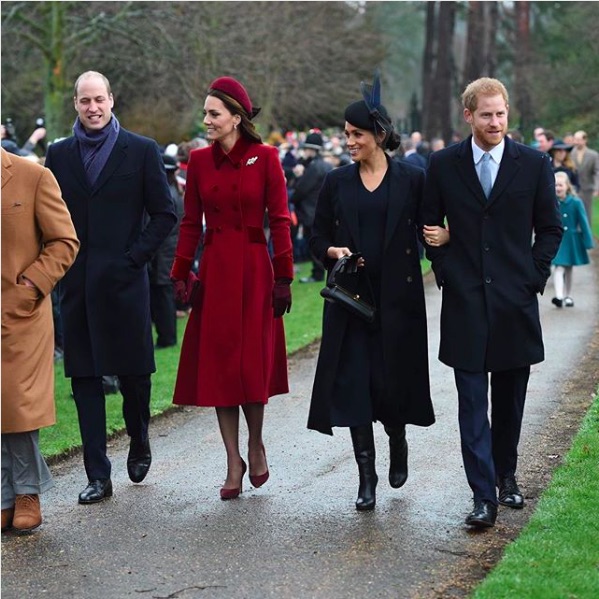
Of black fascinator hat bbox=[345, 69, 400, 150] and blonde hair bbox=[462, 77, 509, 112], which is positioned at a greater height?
blonde hair bbox=[462, 77, 509, 112]

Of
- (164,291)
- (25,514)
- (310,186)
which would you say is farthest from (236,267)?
(310,186)

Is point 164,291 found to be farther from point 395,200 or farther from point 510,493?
point 510,493

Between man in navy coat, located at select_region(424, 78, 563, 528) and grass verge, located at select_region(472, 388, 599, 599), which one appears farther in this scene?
man in navy coat, located at select_region(424, 78, 563, 528)

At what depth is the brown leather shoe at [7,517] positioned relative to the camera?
657 cm

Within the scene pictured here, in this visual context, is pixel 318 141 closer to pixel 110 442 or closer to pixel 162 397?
pixel 162 397

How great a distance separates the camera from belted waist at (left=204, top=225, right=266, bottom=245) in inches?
284

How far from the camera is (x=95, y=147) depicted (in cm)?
726

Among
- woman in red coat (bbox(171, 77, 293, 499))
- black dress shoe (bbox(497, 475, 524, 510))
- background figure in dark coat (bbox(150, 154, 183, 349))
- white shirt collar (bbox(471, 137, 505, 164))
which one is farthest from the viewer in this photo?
background figure in dark coat (bbox(150, 154, 183, 349))

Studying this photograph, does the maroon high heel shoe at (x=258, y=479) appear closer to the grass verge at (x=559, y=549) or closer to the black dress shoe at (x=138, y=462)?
the black dress shoe at (x=138, y=462)

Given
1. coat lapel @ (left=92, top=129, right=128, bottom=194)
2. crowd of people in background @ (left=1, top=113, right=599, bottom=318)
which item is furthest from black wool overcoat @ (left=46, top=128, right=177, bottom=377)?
crowd of people in background @ (left=1, top=113, right=599, bottom=318)

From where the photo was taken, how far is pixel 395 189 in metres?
6.93

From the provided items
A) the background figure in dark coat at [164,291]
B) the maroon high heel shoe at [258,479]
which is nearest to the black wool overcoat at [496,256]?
the maroon high heel shoe at [258,479]

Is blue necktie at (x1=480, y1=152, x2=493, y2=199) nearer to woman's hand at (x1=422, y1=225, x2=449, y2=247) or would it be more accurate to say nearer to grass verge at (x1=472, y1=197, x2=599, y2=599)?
woman's hand at (x1=422, y1=225, x2=449, y2=247)

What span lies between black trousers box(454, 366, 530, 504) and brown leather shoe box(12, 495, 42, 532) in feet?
6.76
